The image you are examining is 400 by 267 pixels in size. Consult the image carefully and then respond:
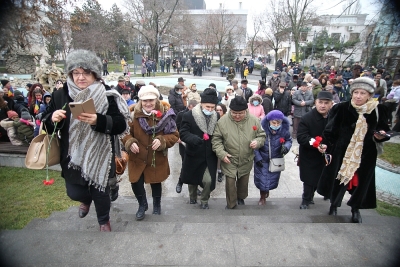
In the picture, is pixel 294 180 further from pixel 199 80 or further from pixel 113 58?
pixel 113 58

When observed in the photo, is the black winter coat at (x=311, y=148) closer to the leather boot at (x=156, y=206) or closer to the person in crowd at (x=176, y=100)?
the leather boot at (x=156, y=206)

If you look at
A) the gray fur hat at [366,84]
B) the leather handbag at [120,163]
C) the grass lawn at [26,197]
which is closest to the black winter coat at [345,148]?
the gray fur hat at [366,84]

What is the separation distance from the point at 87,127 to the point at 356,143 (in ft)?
10.5

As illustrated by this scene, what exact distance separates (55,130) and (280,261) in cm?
245

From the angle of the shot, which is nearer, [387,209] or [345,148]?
[345,148]

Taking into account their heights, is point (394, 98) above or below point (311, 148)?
above

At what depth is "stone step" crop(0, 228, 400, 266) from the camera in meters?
2.17

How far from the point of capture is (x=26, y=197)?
4324mm

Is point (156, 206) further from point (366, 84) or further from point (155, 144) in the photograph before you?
point (366, 84)

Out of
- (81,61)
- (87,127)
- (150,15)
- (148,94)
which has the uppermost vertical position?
(150,15)

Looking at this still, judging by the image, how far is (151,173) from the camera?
3.42 meters

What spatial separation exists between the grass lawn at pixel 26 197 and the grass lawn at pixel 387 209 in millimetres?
4957

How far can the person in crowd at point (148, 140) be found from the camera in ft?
10.7

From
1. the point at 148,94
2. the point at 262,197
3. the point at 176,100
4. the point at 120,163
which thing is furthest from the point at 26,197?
the point at 176,100
